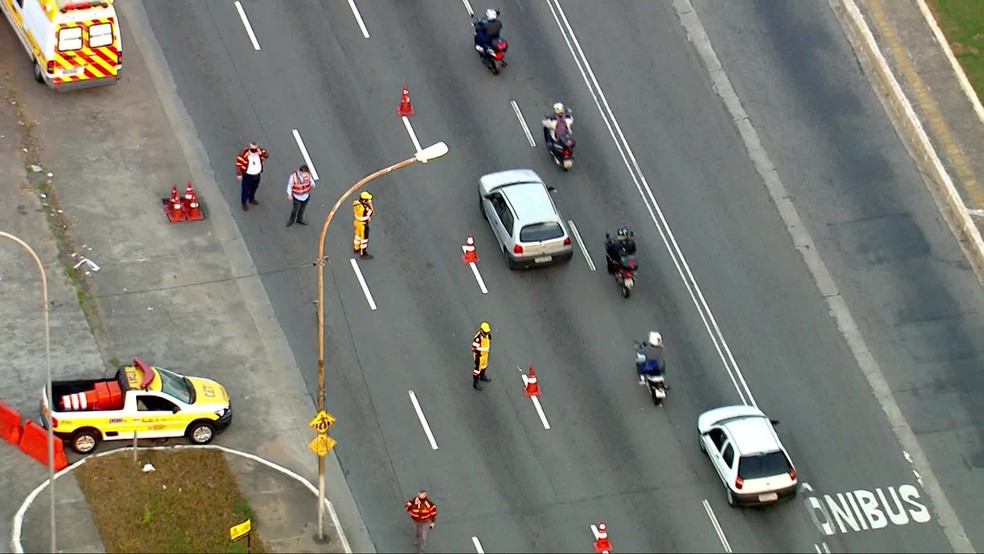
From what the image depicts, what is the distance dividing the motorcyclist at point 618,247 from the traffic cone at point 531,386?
3582mm

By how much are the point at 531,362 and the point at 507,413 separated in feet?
5.32

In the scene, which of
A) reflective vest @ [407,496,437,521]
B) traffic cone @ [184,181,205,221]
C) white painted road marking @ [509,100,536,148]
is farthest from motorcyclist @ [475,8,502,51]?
reflective vest @ [407,496,437,521]

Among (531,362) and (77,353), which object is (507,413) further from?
(77,353)

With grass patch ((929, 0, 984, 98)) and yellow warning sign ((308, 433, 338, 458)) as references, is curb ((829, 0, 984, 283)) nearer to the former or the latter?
grass patch ((929, 0, 984, 98))

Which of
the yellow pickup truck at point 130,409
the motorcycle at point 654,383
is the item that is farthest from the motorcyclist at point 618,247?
the yellow pickup truck at point 130,409

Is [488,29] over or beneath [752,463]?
over

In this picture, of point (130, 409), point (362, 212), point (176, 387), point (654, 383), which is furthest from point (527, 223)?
point (130, 409)

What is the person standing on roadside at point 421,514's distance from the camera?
38500 millimetres

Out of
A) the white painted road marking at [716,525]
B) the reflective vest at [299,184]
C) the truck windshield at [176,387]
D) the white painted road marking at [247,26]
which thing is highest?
the white painted road marking at [247,26]

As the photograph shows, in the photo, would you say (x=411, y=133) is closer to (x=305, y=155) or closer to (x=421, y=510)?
(x=305, y=155)

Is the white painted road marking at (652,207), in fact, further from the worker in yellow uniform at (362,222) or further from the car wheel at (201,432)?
the car wheel at (201,432)

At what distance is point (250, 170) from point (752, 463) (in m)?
13.7

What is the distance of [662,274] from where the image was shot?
150ft

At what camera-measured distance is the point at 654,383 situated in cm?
4238
